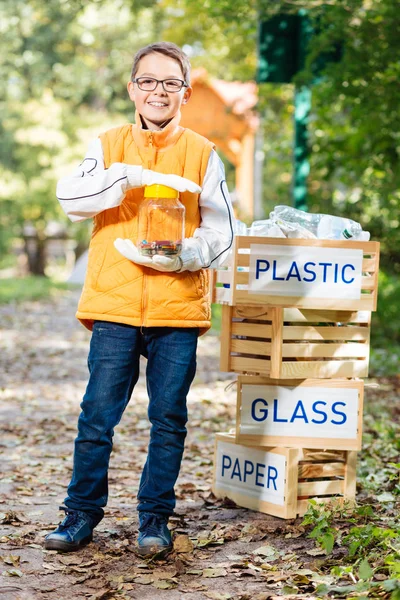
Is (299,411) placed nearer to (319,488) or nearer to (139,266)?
(319,488)

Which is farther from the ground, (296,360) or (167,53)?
(167,53)

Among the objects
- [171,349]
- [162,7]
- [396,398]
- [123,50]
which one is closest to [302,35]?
[396,398]

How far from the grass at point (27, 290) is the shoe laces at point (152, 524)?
694 inches

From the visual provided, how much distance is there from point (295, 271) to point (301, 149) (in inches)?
241

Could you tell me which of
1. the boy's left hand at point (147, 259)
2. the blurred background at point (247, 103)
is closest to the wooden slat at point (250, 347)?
the boy's left hand at point (147, 259)

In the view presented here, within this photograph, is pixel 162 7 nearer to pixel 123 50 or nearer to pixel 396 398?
pixel 396 398

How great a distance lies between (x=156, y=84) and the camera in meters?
4.06

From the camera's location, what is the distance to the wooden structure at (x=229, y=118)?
1555cm

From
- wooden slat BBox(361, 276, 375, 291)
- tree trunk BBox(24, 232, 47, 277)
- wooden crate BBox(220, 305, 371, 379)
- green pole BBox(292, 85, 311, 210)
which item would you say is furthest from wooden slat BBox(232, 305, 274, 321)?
tree trunk BBox(24, 232, 47, 277)

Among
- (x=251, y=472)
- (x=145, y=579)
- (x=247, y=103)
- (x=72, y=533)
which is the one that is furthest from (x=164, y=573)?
(x=247, y=103)

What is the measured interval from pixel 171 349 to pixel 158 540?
2.67 ft

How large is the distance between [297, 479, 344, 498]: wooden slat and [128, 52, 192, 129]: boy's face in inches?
76.1

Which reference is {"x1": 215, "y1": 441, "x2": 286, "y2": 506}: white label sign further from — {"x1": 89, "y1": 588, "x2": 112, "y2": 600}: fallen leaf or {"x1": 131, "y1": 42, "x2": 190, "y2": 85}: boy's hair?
{"x1": 131, "y1": 42, "x2": 190, "y2": 85}: boy's hair

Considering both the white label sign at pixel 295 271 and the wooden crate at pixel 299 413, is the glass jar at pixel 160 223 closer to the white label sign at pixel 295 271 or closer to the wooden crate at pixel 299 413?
the white label sign at pixel 295 271
